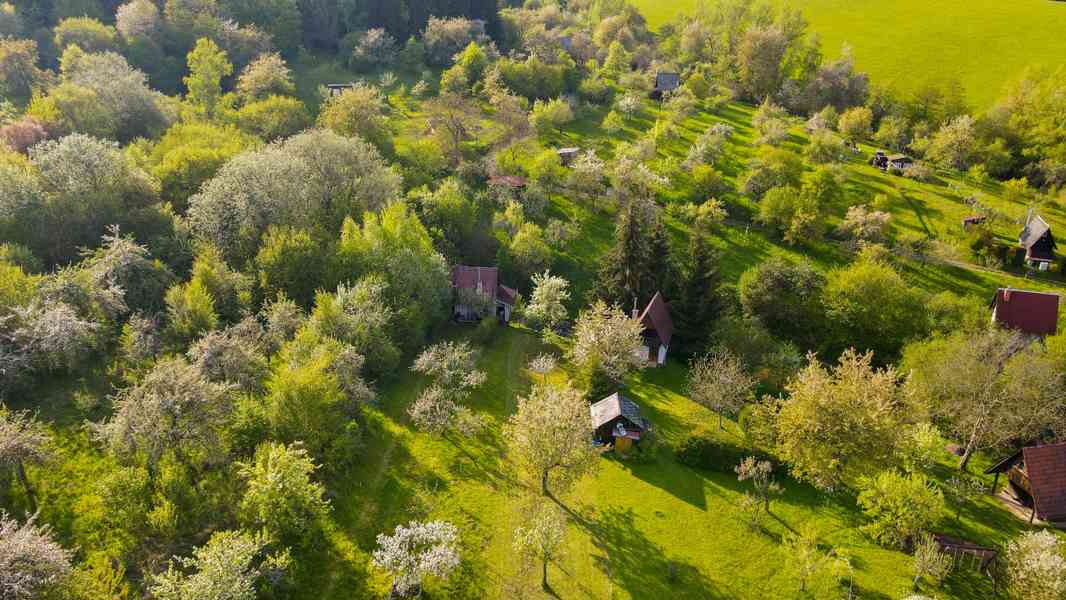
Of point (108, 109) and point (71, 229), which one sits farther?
point (108, 109)

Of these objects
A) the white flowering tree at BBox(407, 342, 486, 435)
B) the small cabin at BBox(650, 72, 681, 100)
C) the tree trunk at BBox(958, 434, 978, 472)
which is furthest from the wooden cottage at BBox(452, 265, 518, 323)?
the small cabin at BBox(650, 72, 681, 100)

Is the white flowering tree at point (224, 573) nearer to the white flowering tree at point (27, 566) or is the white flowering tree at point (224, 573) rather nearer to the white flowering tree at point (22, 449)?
the white flowering tree at point (27, 566)

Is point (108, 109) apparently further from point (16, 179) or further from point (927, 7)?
point (927, 7)

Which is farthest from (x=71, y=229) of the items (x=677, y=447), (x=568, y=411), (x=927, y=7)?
(x=927, y=7)

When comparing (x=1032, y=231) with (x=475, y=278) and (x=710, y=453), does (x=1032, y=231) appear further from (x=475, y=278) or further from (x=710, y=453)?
(x=475, y=278)

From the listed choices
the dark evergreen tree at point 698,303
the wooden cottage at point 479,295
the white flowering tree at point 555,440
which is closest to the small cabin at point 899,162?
the dark evergreen tree at point 698,303

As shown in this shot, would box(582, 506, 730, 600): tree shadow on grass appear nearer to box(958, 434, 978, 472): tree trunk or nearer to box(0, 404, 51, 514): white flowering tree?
box(958, 434, 978, 472): tree trunk

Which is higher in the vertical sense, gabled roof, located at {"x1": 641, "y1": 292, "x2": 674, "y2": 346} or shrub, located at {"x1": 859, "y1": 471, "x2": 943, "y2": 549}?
shrub, located at {"x1": 859, "y1": 471, "x2": 943, "y2": 549}
